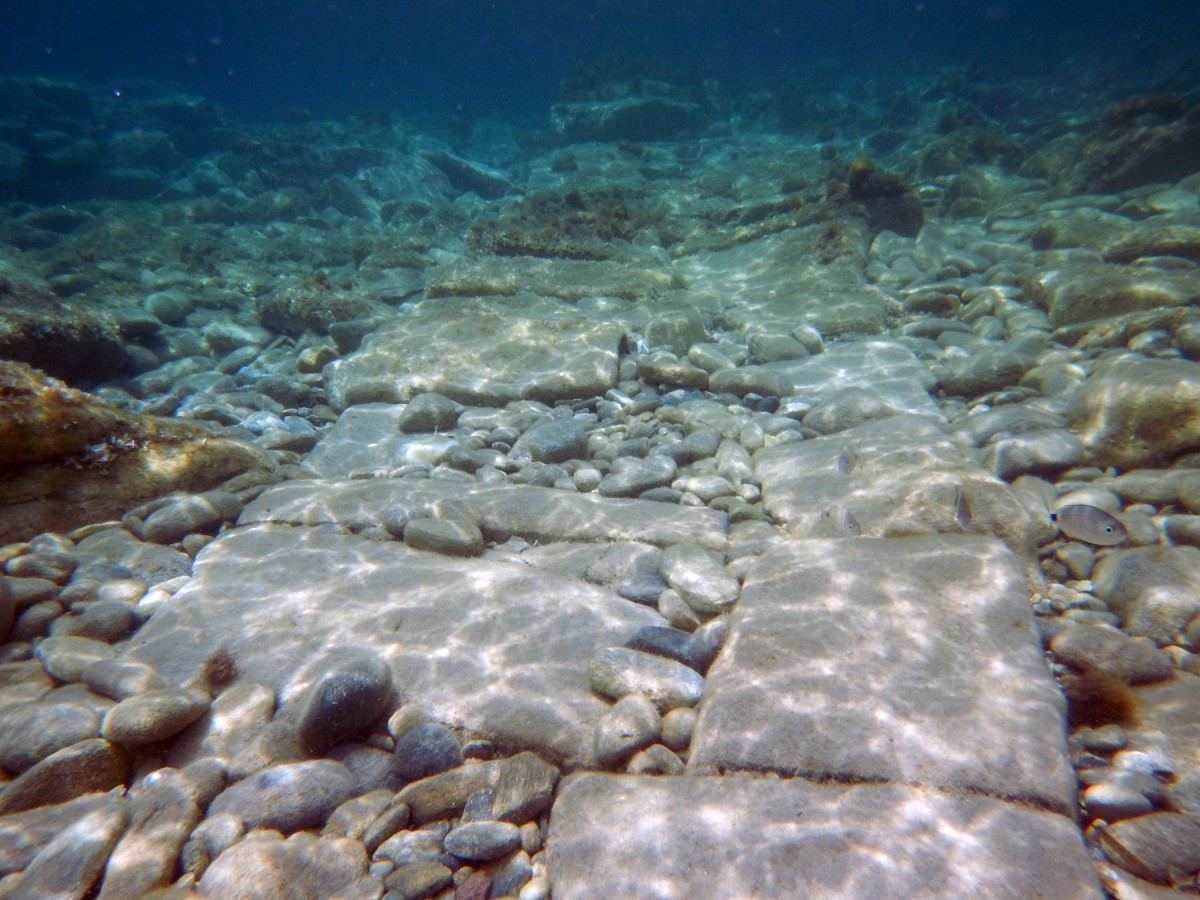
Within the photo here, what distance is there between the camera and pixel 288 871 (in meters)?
2.23

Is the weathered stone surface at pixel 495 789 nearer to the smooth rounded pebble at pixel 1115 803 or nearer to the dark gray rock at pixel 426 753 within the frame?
the dark gray rock at pixel 426 753

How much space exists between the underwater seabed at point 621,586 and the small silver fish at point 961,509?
0.05 m

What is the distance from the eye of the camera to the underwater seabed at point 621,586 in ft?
7.43

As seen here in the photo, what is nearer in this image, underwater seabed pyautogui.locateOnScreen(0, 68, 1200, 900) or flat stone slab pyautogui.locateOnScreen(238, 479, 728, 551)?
underwater seabed pyautogui.locateOnScreen(0, 68, 1200, 900)

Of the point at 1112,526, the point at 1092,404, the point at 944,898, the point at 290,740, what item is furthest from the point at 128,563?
the point at 1092,404

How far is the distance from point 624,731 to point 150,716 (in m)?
2.38

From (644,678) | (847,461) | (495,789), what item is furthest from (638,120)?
(495,789)

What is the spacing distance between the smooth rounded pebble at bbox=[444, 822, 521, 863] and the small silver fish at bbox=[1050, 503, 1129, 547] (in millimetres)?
3621

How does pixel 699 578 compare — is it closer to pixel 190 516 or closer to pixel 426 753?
pixel 426 753

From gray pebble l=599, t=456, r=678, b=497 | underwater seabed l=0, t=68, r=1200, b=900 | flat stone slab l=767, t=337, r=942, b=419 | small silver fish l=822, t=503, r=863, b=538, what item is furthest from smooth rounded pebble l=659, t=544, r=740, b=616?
flat stone slab l=767, t=337, r=942, b=419

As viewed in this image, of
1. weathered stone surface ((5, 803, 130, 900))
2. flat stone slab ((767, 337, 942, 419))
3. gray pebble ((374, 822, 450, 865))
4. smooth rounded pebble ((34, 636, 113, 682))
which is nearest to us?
weathered stone surface ((5, 803, 130, 900))

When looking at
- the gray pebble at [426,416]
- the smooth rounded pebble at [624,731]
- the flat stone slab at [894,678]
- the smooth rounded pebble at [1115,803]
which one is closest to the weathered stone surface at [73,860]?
the smooth rounded pebble at [624,731]

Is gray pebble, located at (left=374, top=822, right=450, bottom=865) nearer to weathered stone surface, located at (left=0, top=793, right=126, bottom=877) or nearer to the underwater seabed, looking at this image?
the underwater seabed

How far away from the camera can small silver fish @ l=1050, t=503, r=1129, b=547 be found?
341 cm
